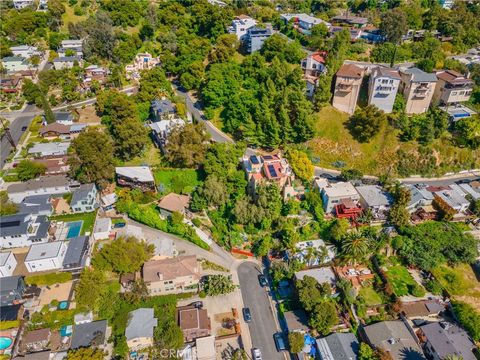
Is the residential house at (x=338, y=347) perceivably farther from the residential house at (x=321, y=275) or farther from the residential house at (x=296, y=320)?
the residential house at (x=321, y=275)

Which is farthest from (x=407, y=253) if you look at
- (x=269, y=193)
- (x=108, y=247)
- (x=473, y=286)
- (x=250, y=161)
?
(x=108, y=247)

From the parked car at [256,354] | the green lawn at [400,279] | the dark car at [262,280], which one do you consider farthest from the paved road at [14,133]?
the green lawn at [400,279]

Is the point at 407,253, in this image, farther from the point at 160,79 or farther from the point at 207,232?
the point at 160,79

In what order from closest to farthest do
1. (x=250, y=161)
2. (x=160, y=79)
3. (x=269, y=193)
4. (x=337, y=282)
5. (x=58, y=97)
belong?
(x=337, y=282), (x=269, y=193), (x=250, y=161), (x=160, y=79), (x=58, y=97)

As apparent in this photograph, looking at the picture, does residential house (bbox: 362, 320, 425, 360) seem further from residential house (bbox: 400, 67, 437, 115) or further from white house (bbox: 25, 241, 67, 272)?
residential house (bbox: 400, 67, 437, 115)

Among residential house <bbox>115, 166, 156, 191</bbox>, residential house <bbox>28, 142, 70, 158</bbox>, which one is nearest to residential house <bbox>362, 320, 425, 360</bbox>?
residential house <bbox>115, 166, 156, 191</bbox>

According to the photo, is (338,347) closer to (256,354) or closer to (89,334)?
(256,354)

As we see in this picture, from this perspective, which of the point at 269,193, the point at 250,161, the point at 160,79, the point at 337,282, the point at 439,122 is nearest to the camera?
A: the point at 337,282
